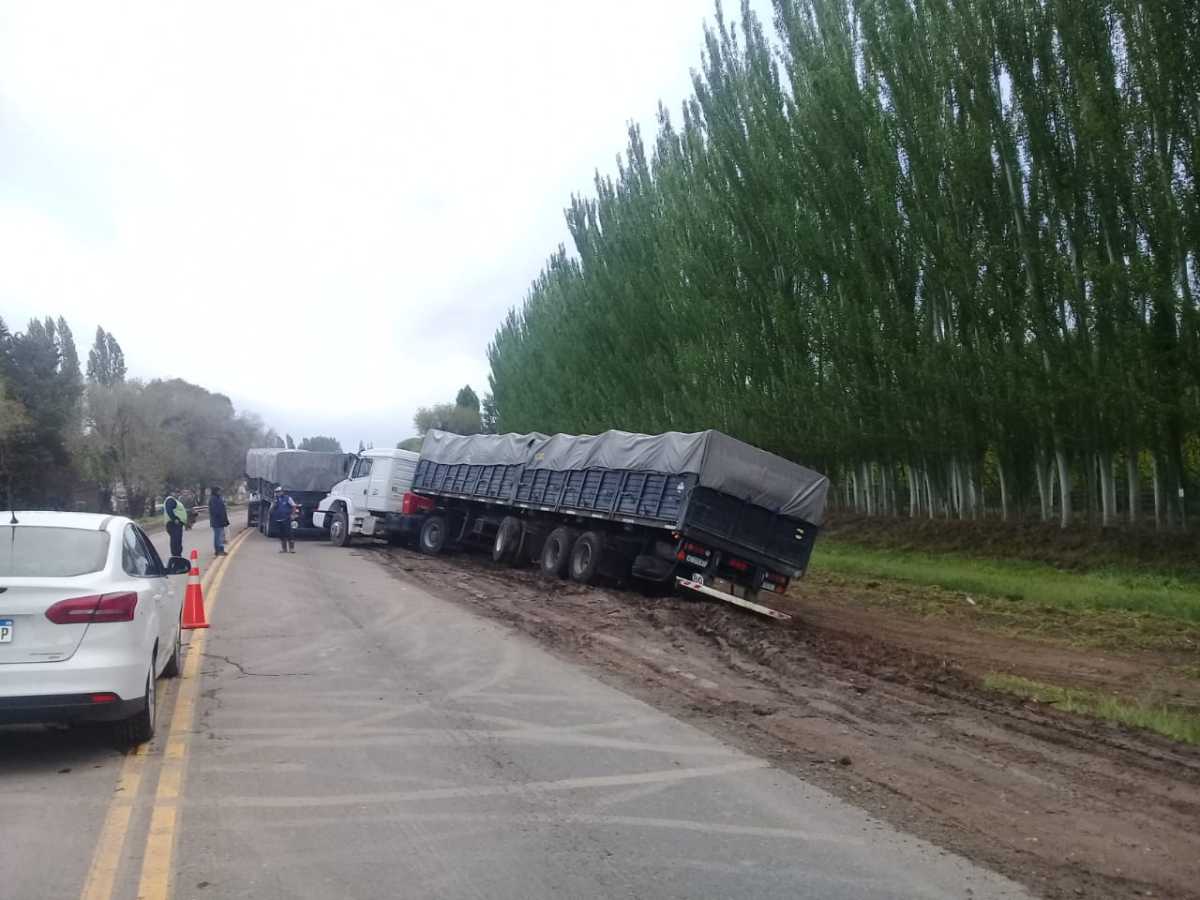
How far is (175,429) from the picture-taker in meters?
75.9

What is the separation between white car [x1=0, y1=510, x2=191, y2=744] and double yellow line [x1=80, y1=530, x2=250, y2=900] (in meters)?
0.33

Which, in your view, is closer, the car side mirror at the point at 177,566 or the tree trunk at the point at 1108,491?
the car side mirror at the point at 177,566

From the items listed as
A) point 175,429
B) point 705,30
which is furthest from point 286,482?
point 175,429

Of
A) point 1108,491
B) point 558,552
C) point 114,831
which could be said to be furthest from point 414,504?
point 114,831

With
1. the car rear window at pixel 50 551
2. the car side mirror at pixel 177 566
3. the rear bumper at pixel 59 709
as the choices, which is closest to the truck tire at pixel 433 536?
the car side mirror at pixel 177 566

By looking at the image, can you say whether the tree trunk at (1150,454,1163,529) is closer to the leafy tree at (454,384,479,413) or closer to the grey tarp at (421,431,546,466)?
the grey tarp at (421,431,546,466)

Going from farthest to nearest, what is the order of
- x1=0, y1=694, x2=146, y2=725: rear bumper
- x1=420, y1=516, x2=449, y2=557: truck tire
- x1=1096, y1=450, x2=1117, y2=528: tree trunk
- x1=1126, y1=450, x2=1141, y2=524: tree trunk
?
x1=420, y1=516, x2=449, y2=557: truck tire
x1=1096, y1=450, x2=1117, y2=528: tree trunk
x1=1126, y1=450, x2=1141, y2=524: tree trunk
x1=0, y1=694, x2=146, y2=725: rear bumper

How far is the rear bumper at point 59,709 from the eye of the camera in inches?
263

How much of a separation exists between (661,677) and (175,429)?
71808mm

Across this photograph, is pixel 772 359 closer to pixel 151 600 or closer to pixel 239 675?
pixel 239 675

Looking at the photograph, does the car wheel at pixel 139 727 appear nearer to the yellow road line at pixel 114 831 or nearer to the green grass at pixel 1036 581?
the yellow road line at pixel 114 831

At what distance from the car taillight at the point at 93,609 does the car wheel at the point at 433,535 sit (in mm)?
20768

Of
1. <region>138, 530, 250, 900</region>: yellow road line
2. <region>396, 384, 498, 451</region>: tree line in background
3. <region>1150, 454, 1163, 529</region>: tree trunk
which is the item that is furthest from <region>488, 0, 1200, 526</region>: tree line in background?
<region>396, 384, 498, 451</region>: tree line in background

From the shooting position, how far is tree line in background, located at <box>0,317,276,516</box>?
181 ft
